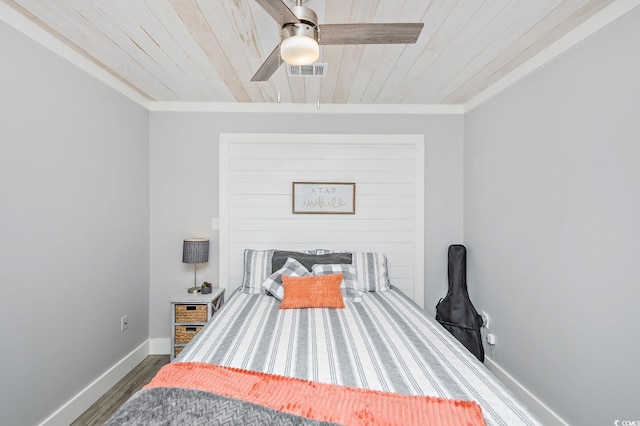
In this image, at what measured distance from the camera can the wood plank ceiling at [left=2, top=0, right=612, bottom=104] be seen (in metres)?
1.64

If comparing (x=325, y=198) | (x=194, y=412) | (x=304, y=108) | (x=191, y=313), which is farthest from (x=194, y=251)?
(x=194, y=412)

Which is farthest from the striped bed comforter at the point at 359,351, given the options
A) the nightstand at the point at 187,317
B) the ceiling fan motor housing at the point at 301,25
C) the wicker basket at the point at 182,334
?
the ceiling fan motor housing at the point at 301,25

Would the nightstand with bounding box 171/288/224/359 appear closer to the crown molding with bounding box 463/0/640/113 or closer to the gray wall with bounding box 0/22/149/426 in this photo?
the gray wall with bounding box 0/22/149/426

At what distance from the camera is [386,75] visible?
2449 mm

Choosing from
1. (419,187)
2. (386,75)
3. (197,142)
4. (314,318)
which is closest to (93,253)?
(197,142)

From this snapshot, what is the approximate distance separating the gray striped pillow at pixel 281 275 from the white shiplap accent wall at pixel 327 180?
1.40ft

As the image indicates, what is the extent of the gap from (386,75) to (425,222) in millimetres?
1503

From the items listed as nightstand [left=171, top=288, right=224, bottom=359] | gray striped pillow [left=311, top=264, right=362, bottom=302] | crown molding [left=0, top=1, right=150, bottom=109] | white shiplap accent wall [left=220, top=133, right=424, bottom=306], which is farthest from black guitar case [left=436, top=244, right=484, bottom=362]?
crown molding [left=0, top=1, right=150, bottom=109]

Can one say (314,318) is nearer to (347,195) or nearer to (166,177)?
(347,195)

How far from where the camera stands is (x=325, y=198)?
3191 millimetres

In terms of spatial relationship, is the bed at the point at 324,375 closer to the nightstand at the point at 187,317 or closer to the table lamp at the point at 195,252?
the nightstand at the point at 187,317

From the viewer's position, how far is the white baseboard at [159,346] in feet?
10.2

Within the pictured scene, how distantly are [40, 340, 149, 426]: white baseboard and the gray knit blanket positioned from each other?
1423mm

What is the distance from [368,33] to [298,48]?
0.33 meters
